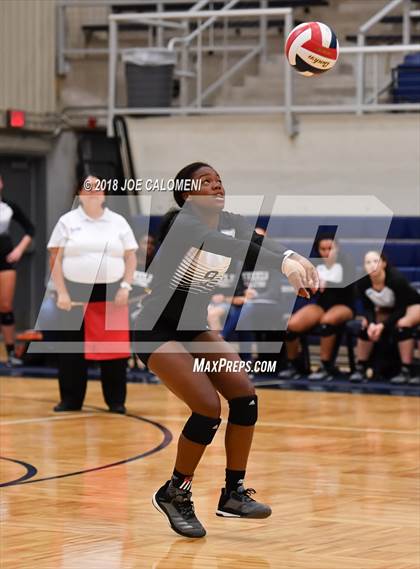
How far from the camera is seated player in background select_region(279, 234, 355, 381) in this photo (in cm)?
1500

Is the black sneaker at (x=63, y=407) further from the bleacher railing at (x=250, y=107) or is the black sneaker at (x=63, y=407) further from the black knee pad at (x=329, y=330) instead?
the bleacher railing at (x=250, y=107)

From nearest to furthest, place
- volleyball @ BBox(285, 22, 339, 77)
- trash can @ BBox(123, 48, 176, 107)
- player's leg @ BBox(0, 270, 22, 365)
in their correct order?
volleyball @ BBox(285, 22, 339, 77) → player's leg @ BBox(0, 270, 22, 365) → trash can @ BBox(123, 48, 176, 107)

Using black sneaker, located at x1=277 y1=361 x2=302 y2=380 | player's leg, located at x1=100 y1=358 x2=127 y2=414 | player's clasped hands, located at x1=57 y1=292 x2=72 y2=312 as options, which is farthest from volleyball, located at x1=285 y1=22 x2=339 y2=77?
black sneaker, located at x1=277 y1=361 x2=302 y2=380

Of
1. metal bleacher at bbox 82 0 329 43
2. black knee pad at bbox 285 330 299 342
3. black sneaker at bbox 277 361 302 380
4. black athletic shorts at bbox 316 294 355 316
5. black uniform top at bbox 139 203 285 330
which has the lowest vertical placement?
black sneaker at bbox 277 361 302 380

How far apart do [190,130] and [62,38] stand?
9.49 ft

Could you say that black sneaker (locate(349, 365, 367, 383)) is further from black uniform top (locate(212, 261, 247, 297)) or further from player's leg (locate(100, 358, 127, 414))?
player's leg (locate(100, 358, 127, 414))

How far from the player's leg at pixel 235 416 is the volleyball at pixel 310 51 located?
7.16 ft

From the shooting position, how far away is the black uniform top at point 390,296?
47.8 ft

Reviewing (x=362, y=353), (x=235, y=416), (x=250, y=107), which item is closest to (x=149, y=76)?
(x=250, y=107)

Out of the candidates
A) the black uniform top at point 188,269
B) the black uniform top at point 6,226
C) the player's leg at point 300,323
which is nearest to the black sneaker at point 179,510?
the black uniform top at point 188,269

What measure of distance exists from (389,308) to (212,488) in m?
6.75

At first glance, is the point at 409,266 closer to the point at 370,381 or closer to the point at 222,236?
the point at 370,381

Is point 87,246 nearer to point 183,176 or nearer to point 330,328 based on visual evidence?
point 330,328

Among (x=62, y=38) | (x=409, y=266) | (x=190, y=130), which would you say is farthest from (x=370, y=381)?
(x=62, y=38)
